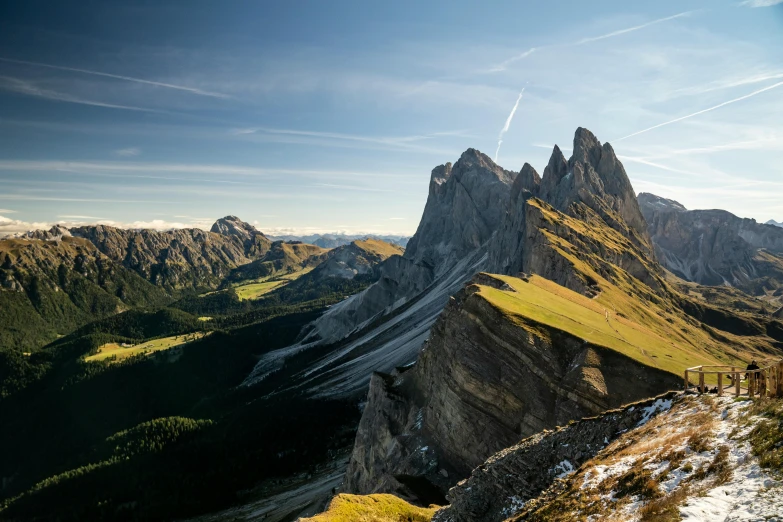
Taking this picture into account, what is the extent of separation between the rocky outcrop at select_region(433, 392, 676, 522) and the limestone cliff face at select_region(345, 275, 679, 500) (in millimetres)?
14128

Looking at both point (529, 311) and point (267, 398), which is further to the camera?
point (267, 398)

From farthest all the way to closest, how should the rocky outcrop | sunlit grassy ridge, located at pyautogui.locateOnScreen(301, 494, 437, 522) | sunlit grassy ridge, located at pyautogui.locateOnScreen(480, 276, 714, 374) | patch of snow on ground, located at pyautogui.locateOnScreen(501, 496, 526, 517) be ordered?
sunlit grassy ridge, located at pyautogui.locateOnScreen(480, 276, 714, 374) → sunlit grassy ridge, located at pyautogui.locateOnScreen(301, 494, 437, 522) → the rocky outcrop → patch of snow on ground, located at pyautogui.locateOnScreen(501, 496, 526, 517)

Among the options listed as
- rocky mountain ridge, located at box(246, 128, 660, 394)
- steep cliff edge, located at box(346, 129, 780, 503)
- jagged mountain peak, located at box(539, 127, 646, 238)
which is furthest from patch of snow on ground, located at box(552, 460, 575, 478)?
jagged mountain peak, located at box(539, 127, 646, 238)

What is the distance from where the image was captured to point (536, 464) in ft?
83.0

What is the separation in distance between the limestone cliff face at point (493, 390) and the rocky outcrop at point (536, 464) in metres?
14.1

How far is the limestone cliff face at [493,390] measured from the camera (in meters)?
40.6

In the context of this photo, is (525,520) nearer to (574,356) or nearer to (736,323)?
(574,356)

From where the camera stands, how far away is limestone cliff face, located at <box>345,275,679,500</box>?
40625 millimetres

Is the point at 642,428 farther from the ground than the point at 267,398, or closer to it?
farther from the ground

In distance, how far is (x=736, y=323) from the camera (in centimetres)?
13788

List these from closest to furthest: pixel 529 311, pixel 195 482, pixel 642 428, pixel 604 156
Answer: pixel 642 428 < pixel 529 311 < pixel 195 482 < pixel 604 156

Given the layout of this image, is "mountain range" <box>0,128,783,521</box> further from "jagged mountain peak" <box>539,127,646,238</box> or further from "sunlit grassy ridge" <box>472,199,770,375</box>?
"jagged mountain peak" <box>539,127,646,238</box>

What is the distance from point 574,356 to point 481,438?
1271 cm

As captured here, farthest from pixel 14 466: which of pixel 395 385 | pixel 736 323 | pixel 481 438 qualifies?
pixel 736 323
